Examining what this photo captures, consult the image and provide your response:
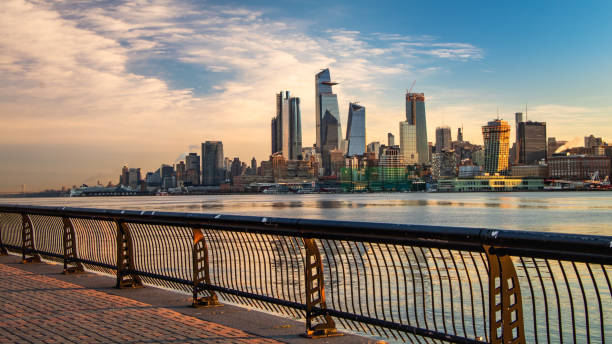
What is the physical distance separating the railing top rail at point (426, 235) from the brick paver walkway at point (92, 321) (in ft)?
4.17

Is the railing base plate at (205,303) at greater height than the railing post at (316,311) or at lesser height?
lesser

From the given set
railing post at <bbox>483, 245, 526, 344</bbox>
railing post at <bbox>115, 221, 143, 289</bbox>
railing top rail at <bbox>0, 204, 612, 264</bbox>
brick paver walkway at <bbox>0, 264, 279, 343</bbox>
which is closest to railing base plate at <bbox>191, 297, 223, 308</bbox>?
A: brick paver walkway at <bbox>0, 264, 279, 343</bbox>

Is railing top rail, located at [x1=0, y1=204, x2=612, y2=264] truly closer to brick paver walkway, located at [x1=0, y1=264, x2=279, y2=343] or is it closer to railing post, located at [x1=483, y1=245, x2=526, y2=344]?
railing post, located at [x1=483, y1=245, x2=526, y2=344]

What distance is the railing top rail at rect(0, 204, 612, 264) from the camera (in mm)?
4070

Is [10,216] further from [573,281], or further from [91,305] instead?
[573,281]

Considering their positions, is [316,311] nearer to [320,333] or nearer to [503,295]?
[320,333]

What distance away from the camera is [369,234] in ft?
19.3

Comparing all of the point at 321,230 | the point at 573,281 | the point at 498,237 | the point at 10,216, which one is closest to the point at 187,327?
the point at 321,230

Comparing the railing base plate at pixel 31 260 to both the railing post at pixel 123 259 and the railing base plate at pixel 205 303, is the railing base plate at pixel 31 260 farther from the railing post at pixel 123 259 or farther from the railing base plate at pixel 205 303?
the railing base plate at pixel 205 303

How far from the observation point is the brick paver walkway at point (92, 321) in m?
6.54

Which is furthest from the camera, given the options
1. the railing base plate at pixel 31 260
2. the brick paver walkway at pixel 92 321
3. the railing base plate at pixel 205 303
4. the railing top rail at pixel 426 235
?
the railing base plate at pixel 31 260

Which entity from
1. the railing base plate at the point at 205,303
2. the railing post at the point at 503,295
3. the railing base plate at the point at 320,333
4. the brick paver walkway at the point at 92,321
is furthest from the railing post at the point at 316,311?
the railing post at the point at 503,295

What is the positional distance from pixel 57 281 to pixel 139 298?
2.79m

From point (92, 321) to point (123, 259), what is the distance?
270 centimetres
